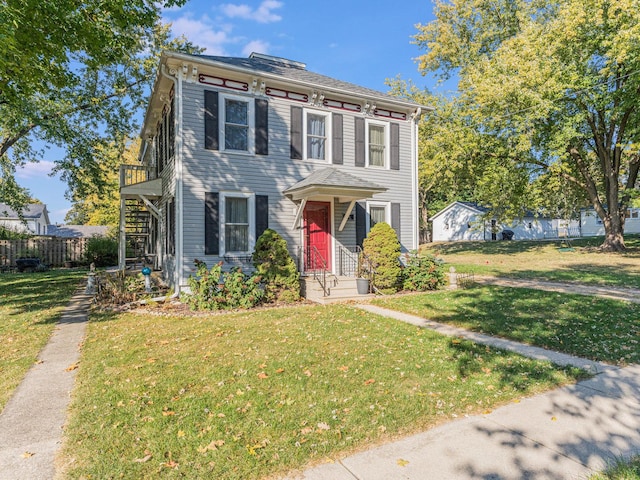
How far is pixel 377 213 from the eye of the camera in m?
12.4

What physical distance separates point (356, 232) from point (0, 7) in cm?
947

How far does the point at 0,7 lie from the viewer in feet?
20.9

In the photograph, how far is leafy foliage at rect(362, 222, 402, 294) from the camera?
10.3 metres

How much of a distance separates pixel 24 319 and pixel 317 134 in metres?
8.69

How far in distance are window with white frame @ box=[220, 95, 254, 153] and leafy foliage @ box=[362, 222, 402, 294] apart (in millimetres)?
4373

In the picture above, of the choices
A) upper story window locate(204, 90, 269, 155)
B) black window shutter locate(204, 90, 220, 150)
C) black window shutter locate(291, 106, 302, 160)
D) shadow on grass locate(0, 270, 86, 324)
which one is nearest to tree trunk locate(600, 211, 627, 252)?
black window shutter locate(291, 106, 302, 160)

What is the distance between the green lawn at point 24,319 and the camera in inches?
186

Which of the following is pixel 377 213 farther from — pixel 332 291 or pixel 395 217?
pixel 332 291

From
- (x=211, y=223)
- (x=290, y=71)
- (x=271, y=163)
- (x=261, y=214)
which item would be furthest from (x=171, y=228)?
(x=290, y=71)

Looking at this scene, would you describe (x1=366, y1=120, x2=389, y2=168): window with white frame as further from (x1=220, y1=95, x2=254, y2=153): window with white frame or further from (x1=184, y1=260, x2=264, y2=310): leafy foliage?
(x1=184, y1=260, x2=264, y2=310): leafy foliage

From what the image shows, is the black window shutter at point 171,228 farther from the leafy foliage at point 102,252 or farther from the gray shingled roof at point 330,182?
the leafy foliage at point 102,252

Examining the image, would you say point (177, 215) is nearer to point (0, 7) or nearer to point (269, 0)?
point (0, 7)

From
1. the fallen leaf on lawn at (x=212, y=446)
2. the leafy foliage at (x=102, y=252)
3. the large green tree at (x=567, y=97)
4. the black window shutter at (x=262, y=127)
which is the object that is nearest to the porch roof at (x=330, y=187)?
the black window shutter at (x=262, y=127)

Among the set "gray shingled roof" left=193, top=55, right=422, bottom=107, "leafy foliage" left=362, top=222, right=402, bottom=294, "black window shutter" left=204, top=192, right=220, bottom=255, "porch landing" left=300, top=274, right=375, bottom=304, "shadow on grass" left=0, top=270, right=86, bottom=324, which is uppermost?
"gray shingled roof" left=193, top=55, right=422, bottom=107
